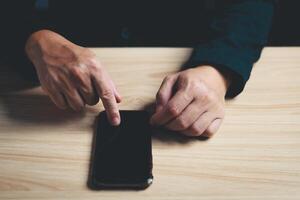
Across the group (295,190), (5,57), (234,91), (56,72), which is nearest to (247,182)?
(295,190)

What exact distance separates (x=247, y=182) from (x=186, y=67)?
0.30 m

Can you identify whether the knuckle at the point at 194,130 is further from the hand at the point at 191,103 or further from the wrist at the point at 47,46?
the wrist at the point at 47,46

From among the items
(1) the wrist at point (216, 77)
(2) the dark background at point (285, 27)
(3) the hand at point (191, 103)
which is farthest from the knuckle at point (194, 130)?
(2) the dark background at point (285, 27)

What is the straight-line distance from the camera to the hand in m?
0.65

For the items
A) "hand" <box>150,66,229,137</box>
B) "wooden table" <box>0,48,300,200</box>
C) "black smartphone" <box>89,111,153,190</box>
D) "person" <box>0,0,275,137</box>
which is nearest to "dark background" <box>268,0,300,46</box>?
"person" <box>0,0,275,137</box>

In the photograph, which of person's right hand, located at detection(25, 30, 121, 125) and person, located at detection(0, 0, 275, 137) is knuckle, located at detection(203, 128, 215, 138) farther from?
person's right hand, located at detection(25, 30, 121, 125)

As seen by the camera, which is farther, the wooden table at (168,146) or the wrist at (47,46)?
the wrist at (47,46)

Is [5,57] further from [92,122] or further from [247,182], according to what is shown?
[247,182]

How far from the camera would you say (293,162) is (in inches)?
24.5

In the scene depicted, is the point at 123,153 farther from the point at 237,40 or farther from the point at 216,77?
the point at 237,40

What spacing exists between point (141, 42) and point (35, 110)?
0.50m

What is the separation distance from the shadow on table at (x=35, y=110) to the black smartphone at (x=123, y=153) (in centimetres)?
7

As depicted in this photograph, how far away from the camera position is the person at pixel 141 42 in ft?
2.18

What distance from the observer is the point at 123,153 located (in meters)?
0.61
